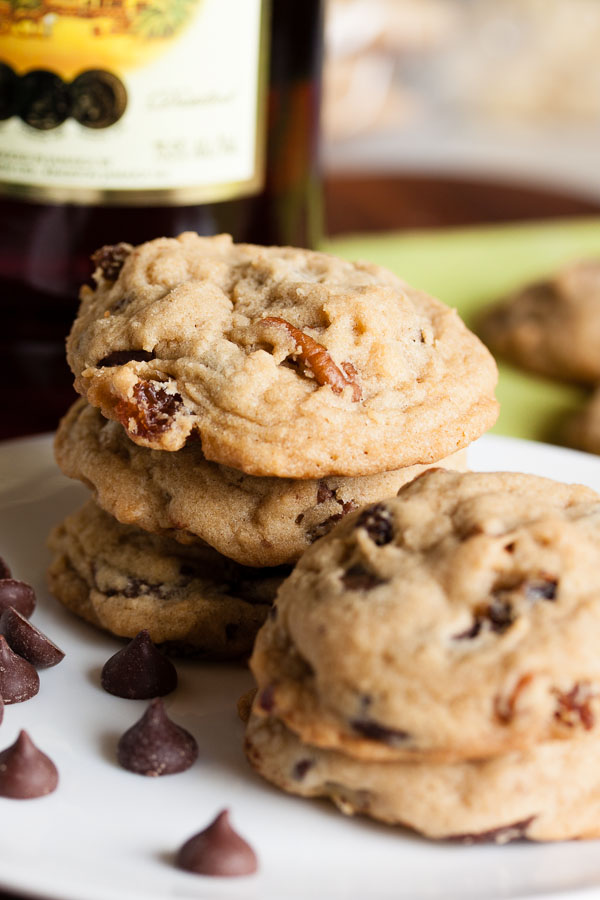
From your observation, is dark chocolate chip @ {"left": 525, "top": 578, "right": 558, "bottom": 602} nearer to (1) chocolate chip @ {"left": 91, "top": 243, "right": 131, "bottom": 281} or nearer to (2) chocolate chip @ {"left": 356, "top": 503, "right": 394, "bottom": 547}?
(2) chocolate chip @ {"left": 356, "top": 503, "right": 394, "bottom": 547}

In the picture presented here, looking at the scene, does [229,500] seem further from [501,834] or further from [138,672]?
[501,834]

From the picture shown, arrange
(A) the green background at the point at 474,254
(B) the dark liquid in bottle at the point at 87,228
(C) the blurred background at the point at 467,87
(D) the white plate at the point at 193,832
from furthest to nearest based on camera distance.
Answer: (C) the blurred background at the point at 467,87, (A) the green background at the point at 474,254, (B) the dark liquid in bottle at the point at 87,228, (D) the white plate at the point at 193,832

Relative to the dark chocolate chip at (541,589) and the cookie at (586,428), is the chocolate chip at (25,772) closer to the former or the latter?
the dark chocolate chip at (541,589)

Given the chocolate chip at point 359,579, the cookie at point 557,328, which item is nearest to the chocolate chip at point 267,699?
the chocolate chip at point 359,579

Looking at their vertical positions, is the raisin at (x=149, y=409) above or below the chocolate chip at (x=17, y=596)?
above

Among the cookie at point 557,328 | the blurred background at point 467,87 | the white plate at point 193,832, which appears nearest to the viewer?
the white plate at point 193,832

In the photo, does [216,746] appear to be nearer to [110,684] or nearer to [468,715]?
[110,684]

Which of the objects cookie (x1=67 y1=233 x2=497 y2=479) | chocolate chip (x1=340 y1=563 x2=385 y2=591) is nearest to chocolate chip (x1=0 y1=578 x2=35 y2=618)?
cookie (x1=67 y1=233 x2=497 y2=479)
